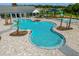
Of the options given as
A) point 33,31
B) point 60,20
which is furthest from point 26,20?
point 60,20

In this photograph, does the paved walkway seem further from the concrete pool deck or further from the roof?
the roof

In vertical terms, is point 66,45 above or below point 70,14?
below

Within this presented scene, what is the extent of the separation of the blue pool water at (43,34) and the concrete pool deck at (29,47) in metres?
0.09

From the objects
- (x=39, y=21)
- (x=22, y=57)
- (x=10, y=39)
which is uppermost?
(x=39, y=21)

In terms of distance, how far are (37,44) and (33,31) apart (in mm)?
246

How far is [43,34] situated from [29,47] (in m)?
0.34

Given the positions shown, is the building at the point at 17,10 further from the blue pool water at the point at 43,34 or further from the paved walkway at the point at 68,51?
the paved walkway at the point at 68,51

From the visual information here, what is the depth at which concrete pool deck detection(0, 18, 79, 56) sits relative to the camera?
4.01 metres

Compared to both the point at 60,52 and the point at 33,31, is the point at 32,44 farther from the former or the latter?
the point at 60,52

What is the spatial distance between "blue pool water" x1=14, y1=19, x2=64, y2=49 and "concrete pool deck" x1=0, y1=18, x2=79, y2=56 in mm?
87

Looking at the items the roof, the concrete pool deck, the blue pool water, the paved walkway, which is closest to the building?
the roof

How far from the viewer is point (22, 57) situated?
13.4 feet

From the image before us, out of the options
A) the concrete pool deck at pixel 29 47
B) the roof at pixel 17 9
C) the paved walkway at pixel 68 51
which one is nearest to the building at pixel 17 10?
the roof at pixel 17 9

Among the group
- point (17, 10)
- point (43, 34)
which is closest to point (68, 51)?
point (43, 34)
